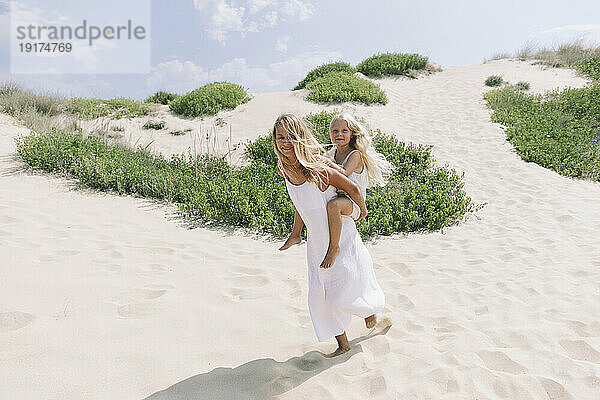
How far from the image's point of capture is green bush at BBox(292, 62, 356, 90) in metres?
17.4

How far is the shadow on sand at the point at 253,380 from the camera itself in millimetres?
2668

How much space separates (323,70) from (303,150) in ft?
51.9

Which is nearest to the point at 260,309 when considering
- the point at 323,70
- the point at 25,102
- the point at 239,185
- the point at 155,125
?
the point at 239,185

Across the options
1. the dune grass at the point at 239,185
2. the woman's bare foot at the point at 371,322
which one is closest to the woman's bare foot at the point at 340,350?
the woman's bare foot at the point at 371,322

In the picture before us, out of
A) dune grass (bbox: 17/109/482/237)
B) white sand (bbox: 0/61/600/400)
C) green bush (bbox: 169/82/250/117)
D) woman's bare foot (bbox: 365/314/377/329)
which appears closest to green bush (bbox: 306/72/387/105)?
green bush (bbox: 169/82/250/117)

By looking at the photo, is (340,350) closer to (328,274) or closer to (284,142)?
(328,274)

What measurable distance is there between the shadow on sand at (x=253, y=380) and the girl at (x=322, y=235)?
0.24 m

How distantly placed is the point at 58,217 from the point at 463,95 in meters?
14.3

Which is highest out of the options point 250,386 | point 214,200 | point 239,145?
point 239,145

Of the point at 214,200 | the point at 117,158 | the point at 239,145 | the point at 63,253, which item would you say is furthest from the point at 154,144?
the point at 63,253

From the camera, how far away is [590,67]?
639 inches

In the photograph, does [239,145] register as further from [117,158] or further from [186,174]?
[117,158]

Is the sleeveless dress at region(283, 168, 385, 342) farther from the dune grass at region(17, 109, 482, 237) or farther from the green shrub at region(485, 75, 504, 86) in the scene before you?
the green shrub at region(485, 75, 504, 86)

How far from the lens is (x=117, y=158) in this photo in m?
8.35
